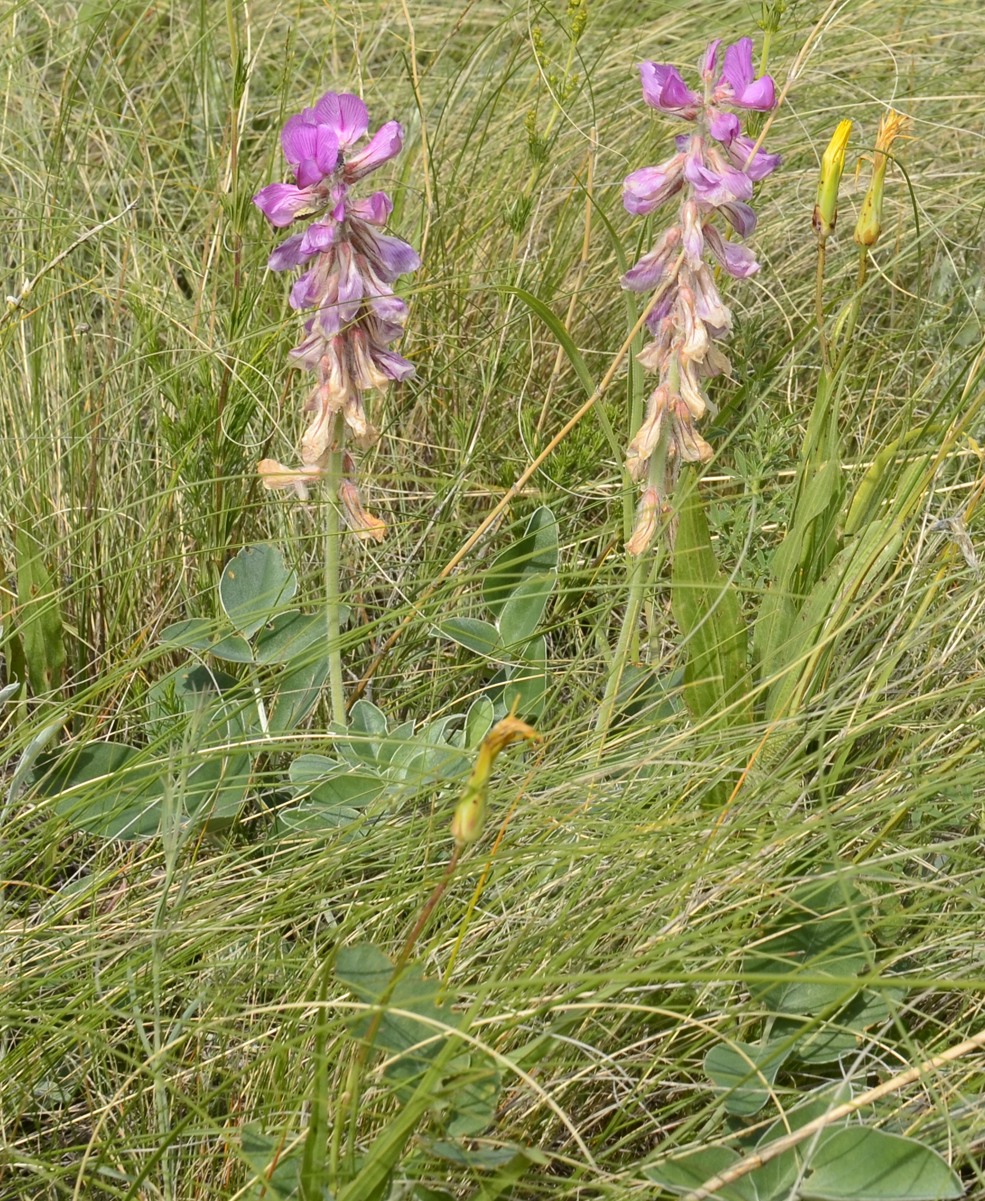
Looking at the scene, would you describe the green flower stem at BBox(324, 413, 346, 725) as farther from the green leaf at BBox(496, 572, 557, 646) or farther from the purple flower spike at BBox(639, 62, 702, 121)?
the purple flower spike at BBox(639, 62, 702, 121)

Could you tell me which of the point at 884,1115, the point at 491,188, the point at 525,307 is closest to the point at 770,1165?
the point at 884,1115

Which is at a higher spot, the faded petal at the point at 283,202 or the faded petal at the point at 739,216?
the faded petal at the point at 283,202

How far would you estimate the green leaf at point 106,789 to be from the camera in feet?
5.17

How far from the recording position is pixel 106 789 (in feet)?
5.18

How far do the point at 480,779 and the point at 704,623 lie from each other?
0.81 meters

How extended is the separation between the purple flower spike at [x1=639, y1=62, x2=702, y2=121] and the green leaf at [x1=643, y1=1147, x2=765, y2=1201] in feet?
3.79

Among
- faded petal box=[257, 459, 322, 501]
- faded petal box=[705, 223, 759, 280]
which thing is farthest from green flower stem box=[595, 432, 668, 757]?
faded petal box=[257, 459, 322, 501]

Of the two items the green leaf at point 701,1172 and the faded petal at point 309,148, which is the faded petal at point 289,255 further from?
the green leaf at point 701,1172

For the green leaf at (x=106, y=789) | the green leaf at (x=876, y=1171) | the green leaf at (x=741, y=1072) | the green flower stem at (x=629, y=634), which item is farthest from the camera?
the green flower stem at (x=629, y=634)

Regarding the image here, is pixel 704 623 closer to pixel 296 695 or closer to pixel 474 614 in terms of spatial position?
pixel 474 614

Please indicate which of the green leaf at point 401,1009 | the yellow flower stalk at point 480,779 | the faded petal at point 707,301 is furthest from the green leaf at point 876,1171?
the faded petal at point 707,301

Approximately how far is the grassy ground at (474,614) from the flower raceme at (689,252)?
0.14 m

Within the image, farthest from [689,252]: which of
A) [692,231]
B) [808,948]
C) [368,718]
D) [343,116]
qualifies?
[808,948]

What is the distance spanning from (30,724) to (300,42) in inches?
87.4
